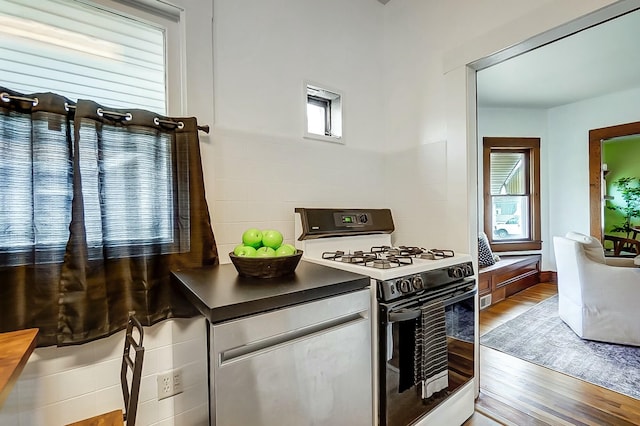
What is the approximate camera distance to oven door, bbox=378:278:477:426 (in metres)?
1.32

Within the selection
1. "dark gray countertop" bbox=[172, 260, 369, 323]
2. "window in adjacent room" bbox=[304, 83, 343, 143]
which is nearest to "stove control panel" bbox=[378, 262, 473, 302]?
"dark gray countertop" bbox=[172, 260, 369, 323]

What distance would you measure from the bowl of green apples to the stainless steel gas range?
13.7 inches

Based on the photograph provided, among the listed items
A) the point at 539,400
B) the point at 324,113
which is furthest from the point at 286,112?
the point at 539,400

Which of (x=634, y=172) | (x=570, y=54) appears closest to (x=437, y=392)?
(x=570, y=54)

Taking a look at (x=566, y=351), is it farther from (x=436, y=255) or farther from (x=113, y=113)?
(x=113, y=113)

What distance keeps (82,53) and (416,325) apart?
77.9 inches

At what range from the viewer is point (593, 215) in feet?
14.1

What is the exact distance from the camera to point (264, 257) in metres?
1.23

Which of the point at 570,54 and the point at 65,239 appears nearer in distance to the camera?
the point at 65,239

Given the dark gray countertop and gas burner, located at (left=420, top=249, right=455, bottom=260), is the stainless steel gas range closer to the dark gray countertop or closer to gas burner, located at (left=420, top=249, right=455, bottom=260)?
gas burner, located at (left=420, top=249, right=455, bottom=260)

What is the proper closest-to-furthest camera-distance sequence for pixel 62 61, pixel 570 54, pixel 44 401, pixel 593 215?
pixel 44 401
pixel 62 61
pixel 570 54
pixel 593 215

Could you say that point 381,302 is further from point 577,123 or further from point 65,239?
point 577,123

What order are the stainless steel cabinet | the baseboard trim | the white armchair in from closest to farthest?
the stainless steel cabinet, the white armchair, the baseboard trim

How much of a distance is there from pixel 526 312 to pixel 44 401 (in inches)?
162
